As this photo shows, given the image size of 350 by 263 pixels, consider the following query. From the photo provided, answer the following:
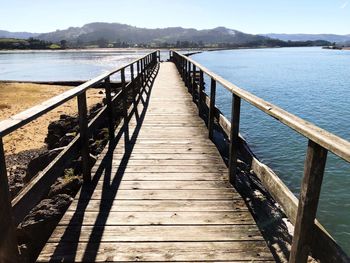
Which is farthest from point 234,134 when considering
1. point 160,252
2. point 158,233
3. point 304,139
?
point 304,139

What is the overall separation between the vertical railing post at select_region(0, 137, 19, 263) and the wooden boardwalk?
0.70 metres

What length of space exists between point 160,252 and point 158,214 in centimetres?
74

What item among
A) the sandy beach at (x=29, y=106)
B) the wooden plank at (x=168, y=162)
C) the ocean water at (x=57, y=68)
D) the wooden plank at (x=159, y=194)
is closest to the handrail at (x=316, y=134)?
the wooden plank at (x=159, y=194)

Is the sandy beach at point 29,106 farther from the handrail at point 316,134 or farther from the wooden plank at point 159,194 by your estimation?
the handrail at point 316,134

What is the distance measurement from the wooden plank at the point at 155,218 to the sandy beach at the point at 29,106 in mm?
9352

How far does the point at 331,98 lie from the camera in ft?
93.2

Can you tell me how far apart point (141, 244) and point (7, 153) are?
10.2 m

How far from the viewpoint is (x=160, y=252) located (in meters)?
3.19

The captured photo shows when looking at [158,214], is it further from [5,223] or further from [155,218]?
[5,223]

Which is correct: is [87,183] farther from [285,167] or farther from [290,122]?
[285,167]

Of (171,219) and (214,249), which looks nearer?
(214,249)

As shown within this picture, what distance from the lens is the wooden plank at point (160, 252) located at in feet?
10.1

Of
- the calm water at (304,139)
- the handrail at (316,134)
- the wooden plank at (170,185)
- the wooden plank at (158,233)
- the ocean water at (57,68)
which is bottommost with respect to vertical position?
the ocean water at (57,68)

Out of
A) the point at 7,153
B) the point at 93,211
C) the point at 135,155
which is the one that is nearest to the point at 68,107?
the point at 7,153
